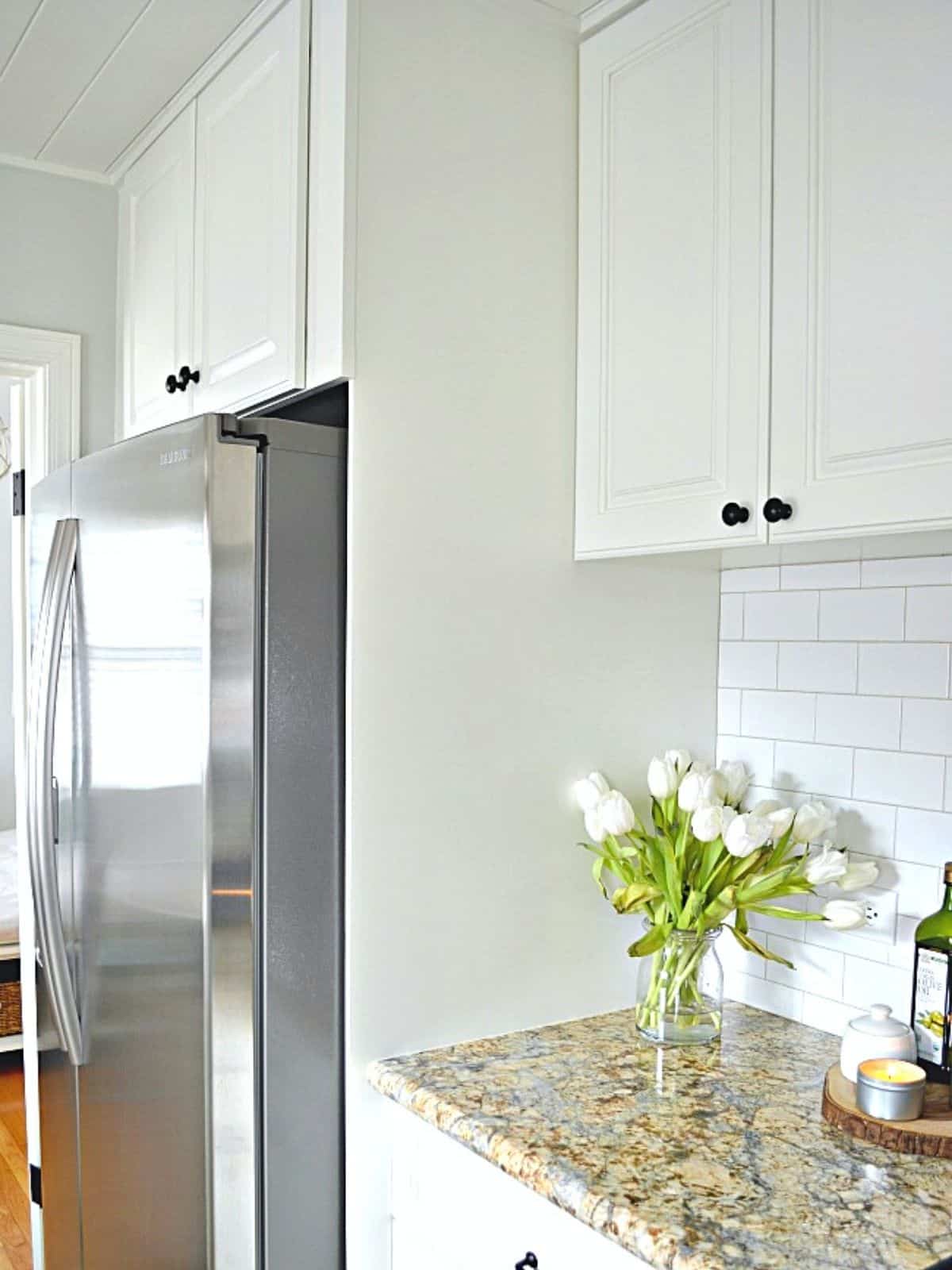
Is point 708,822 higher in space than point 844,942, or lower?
higher

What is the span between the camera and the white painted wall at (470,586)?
168 centimetres

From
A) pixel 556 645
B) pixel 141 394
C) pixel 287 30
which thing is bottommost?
pixel 556 645

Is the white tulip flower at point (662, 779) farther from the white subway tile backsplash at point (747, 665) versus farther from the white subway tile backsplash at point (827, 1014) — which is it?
the white subway tile backsplash at point (827, 1014)

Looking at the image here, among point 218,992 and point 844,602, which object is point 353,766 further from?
point 844,602

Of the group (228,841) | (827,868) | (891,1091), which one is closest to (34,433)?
(228,841)

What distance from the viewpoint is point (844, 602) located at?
1.85 metres

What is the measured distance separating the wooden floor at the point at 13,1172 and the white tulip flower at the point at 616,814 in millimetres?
2083

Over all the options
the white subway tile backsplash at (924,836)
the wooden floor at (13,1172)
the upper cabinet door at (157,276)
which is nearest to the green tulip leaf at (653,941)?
the white subway tile backsplash at (924,836)

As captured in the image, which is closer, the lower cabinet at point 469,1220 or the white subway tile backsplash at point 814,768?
the lower cabinet at point 469,1220

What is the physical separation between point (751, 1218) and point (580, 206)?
4.75ft

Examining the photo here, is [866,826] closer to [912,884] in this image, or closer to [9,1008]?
[912,884]

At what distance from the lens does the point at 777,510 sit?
151 centimetres

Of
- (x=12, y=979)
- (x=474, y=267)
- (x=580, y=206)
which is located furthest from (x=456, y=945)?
(x=12, y=979)

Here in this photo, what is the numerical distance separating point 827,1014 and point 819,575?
0.69 meters
